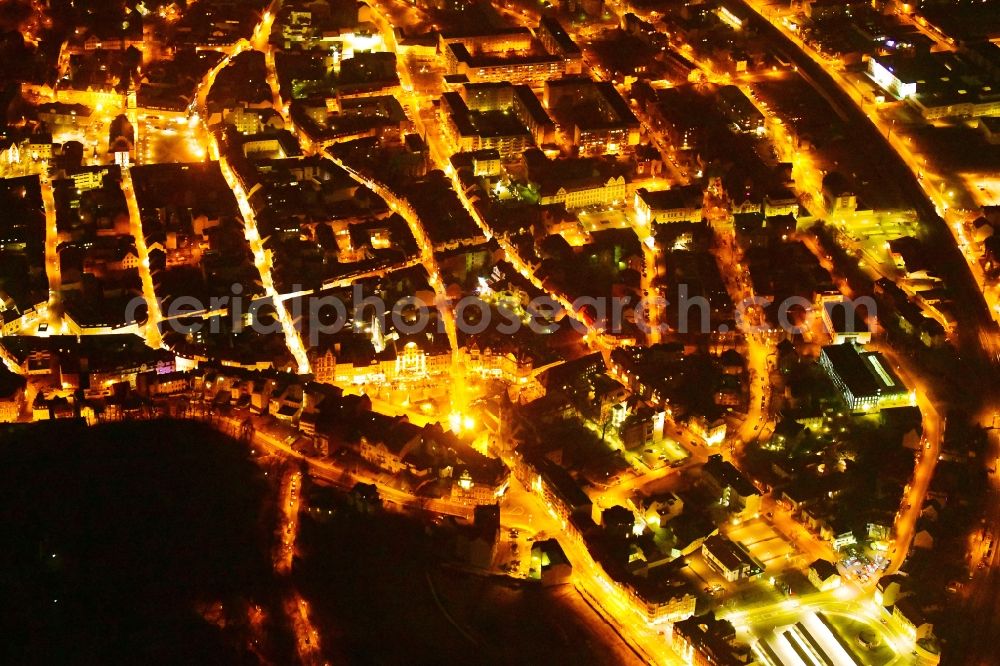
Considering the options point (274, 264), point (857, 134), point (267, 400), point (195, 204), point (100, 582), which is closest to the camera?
point (100, 582)

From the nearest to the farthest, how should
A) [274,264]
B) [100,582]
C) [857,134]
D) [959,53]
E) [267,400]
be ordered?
[100,582], [267,400], [274,264], [857,134], [959,53]

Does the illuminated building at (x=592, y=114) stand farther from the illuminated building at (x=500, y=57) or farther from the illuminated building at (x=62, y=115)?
the illuminated building at (x=62, y=115)

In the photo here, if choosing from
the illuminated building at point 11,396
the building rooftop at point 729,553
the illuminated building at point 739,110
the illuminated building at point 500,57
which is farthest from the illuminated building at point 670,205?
the illuminated building at point 11,396

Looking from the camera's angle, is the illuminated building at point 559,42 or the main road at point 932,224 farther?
the illuminated building at point 559,42

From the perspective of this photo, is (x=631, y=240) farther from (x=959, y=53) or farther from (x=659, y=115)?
(x=959, y=53)

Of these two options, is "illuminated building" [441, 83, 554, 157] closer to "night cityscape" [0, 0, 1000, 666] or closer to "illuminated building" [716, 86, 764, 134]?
"night cityscape" [0, 0, 1000, 666]

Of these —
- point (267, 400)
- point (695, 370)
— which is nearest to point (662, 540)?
point (695, 370)

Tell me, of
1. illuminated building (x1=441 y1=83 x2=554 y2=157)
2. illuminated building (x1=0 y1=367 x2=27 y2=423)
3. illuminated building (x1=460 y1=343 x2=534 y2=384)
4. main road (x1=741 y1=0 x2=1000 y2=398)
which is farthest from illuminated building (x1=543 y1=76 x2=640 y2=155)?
illuminated building (x1=0 y1=367 x2=27 y2=423)
